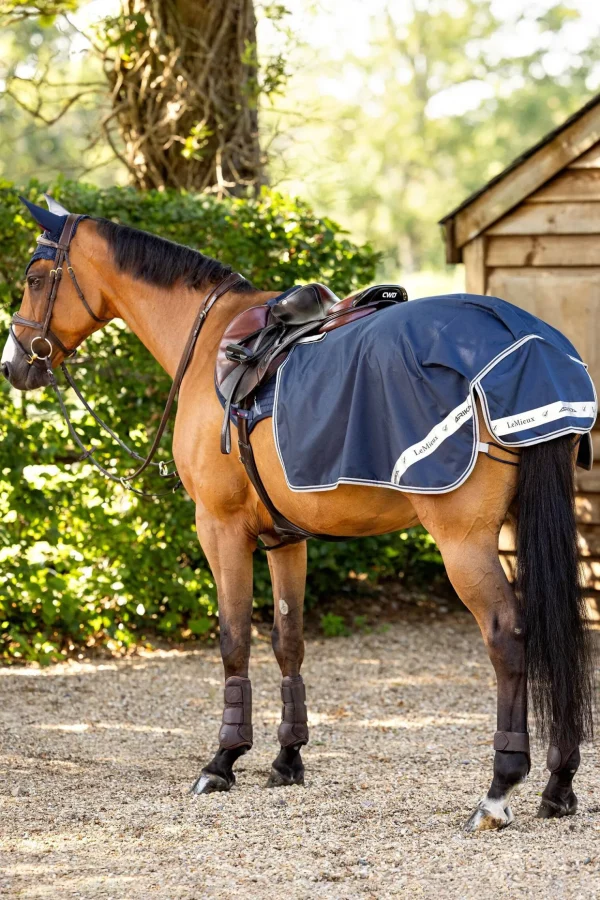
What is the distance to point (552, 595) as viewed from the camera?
2900mm

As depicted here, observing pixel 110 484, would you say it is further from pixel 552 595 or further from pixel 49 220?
pixel 552 595

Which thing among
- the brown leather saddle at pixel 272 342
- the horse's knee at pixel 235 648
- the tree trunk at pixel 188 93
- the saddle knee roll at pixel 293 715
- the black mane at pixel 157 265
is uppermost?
the tree trunk at pixel 188 93

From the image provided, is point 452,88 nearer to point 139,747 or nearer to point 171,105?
point 171,105

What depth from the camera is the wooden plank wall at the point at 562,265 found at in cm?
620

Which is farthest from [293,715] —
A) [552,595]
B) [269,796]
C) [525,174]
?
[525,174]

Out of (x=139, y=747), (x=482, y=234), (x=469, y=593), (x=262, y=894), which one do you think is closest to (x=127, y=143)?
(x=482, y=234)

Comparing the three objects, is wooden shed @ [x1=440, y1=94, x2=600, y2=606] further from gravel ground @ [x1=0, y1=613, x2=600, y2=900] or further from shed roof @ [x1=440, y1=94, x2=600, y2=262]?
gravel ground @ [x1=0, y1=613, x2=600, y2=900]

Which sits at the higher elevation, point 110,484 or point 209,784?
point 110,484

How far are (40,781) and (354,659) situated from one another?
8.86ft

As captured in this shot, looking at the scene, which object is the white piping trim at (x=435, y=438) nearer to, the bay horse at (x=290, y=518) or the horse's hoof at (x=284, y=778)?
the bay horse at (x=290, y=518)

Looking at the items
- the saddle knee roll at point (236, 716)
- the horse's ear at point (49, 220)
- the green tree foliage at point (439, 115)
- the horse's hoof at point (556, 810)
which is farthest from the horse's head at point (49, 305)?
the green tree foliage at point (439, 115)

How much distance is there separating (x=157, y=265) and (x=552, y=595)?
2.12 meters

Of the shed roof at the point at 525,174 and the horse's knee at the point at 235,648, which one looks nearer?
the horse's knee at the point at 235,648

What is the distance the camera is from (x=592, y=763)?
379 cm
